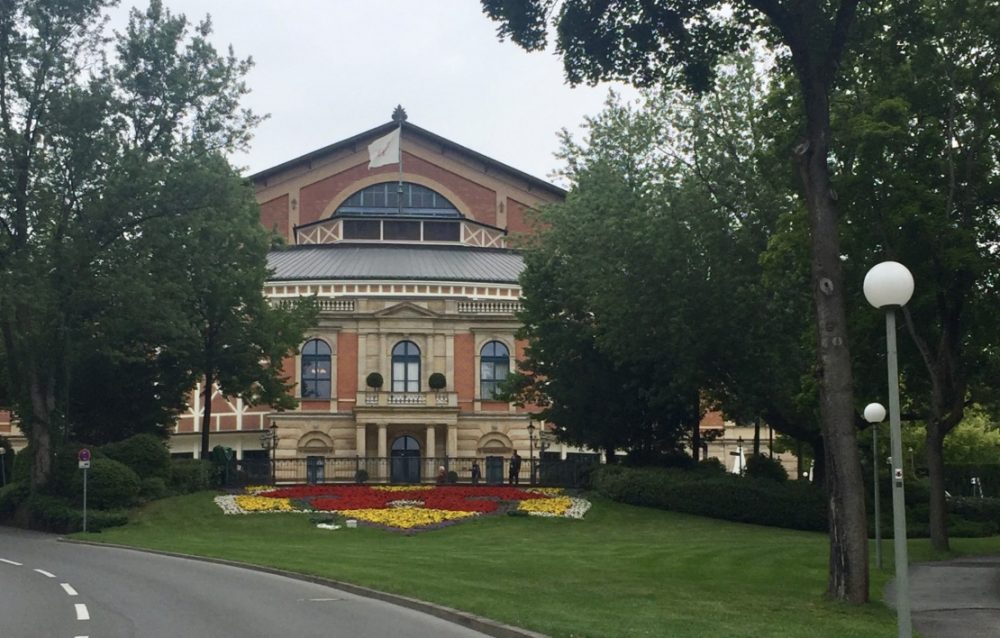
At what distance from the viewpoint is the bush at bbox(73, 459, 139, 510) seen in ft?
129

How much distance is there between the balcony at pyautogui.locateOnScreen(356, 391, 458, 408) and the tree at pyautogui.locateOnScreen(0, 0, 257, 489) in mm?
23322

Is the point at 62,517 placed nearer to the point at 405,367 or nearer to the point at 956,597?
the point at 956,597

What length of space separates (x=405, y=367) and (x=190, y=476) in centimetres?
1975

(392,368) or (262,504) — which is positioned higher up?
(392,368)

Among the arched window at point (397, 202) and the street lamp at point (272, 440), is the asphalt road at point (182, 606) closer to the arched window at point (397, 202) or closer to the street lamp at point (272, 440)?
the street lamp at point (272, 440)

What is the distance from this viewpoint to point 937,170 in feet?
92.7

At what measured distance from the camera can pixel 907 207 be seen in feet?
87.1

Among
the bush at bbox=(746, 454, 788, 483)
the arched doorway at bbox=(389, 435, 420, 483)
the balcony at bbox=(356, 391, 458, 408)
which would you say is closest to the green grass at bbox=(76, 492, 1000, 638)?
the bush at bbox=(746, 454, 788, 483)

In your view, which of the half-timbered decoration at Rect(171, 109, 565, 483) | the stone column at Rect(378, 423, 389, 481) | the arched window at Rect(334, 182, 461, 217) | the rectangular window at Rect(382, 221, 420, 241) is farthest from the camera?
the arched window at Rect(334, 182, 461, 217)

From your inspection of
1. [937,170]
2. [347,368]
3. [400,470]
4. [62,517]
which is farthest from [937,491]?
[347,368]

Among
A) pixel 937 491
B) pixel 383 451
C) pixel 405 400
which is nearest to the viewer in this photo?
pixel 937 491

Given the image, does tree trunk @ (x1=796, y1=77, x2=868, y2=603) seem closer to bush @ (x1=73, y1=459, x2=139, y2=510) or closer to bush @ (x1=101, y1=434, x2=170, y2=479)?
bush @ (x1=73, y1=459, x2=139, y2=510)

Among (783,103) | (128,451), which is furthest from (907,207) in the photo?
(128,451)

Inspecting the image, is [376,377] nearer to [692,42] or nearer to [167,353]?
[167,353]
